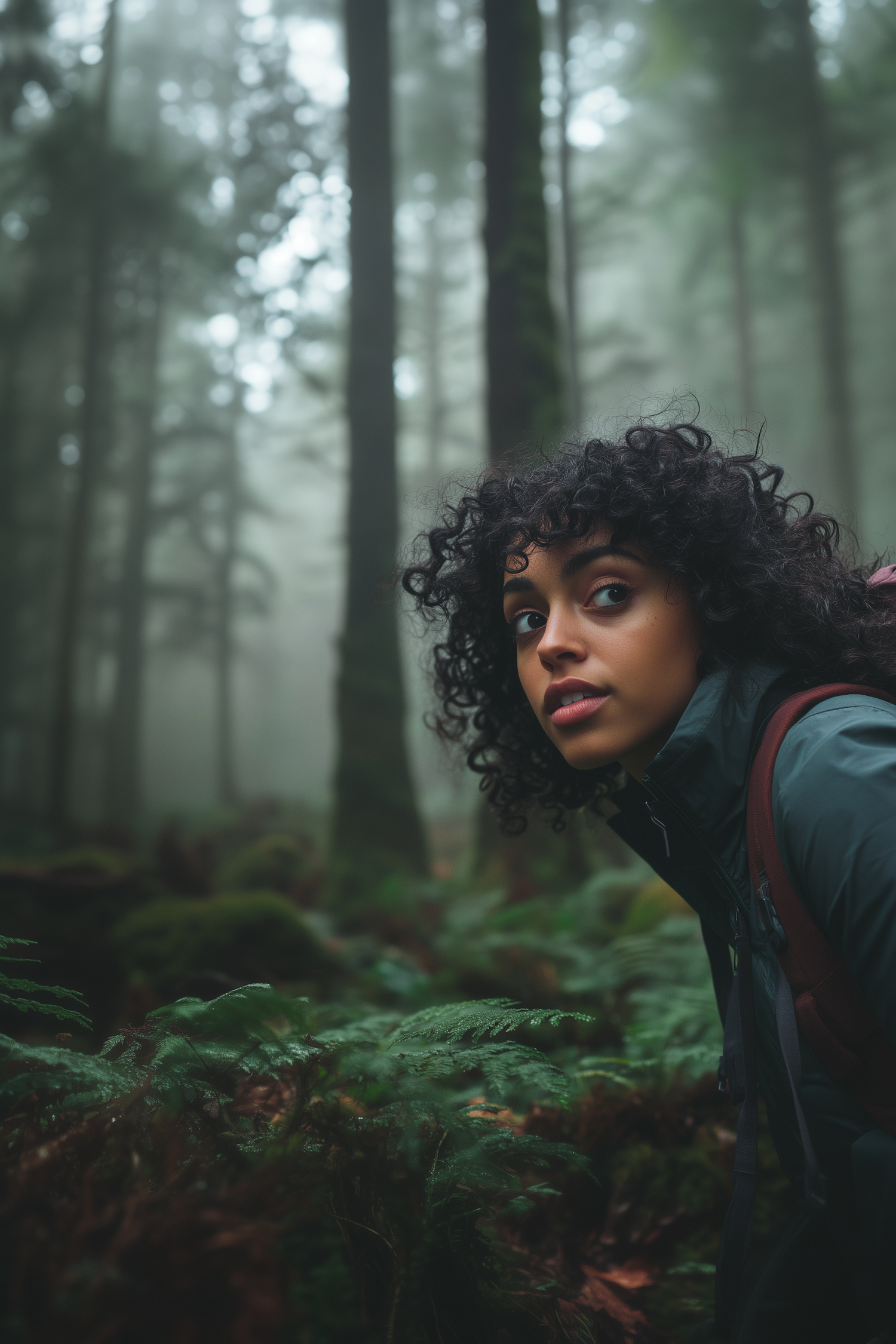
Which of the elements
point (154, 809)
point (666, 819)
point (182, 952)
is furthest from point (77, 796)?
point (666, 819)

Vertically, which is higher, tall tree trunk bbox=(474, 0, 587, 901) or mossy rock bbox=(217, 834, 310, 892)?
tall tree trunk bbox=(474, 0, 587, 901)

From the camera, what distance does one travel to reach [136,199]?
43.2ft

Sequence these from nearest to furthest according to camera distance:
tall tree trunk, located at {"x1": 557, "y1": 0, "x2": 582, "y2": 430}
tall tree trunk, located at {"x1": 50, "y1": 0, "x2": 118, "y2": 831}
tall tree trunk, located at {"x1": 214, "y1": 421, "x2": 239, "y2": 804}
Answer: tall tree trunk, located at {"x1": 50, "y1": 0, "x2": 118, "y2": 831} → tall tree trunk, located at {"x1": 557, "y1": 0, "x2": 582, "y2": 430} → tall tree trunk, located at {"x1": 214, "y1": 421, "x2": 239, "y2": 804}

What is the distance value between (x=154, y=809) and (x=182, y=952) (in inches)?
719

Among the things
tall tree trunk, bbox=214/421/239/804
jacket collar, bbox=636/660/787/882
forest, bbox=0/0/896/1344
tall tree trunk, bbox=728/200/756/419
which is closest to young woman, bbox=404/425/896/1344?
jacket collar, bbox=636/660/787/882

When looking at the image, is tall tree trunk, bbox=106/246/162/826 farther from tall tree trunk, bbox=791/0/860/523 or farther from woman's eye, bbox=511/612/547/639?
→ woman's eye, bbox=511/612/547/639

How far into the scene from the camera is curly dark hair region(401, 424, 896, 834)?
1983mm

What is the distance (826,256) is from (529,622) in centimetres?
1659

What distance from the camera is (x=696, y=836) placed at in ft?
5.94

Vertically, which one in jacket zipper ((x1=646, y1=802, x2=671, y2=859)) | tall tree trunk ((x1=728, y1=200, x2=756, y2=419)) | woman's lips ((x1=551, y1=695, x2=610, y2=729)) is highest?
tall tree trunk ((x1=728, y1=200, x2=756, y2=419))

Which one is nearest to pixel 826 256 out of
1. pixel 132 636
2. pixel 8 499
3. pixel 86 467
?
pixel 86 467

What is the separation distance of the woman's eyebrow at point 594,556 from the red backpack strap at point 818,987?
2.05 feet

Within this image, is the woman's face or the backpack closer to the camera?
the backpack

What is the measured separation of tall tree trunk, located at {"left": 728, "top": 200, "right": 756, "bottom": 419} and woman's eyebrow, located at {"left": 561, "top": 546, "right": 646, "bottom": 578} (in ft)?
53.2
